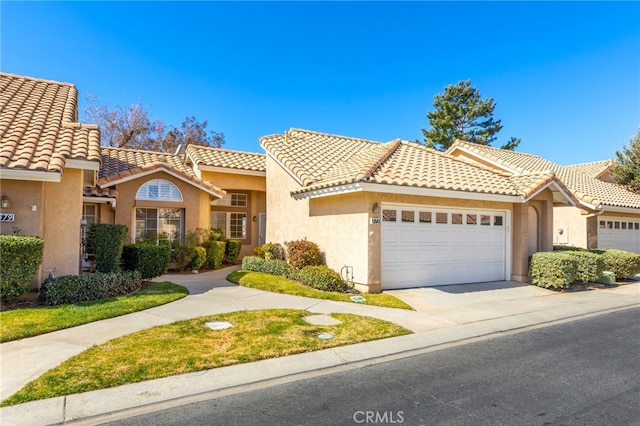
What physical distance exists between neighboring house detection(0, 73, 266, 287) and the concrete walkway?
126 inches

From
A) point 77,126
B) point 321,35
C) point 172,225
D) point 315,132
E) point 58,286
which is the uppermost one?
point 321,35

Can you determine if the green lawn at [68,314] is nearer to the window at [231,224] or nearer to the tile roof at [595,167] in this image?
the window at [231,224]

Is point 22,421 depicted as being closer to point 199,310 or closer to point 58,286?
point 199,310

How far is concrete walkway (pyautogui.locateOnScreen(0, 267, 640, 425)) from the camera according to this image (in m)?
4.61

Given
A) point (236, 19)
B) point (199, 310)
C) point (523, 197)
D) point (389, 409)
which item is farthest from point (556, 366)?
point (236, 19)

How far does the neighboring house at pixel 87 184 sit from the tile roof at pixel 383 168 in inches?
137

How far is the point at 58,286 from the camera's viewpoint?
8.68 meters

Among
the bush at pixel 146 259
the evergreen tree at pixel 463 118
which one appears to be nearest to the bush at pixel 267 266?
the bush at pixel 146 259

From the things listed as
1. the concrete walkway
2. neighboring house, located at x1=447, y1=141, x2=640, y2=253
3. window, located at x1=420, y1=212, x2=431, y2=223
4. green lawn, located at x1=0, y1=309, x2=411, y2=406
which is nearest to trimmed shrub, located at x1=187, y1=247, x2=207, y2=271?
the concrete walkway

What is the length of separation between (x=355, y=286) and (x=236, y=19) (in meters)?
12.0

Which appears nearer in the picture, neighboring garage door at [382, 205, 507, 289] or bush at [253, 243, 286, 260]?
neighboring garage door at [382, 205, 507, 289]

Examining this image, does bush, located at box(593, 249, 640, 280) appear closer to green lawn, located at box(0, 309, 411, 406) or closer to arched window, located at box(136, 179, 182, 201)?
green lawn, located at box(0, 309, 411, 406)

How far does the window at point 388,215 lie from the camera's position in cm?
1177
